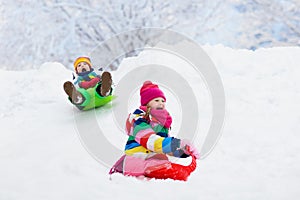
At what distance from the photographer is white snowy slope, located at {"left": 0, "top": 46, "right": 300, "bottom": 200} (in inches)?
84.9

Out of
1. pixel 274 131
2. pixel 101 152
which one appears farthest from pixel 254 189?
pixel 101 152

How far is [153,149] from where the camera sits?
2.31m

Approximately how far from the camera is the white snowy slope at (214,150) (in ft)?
7.07

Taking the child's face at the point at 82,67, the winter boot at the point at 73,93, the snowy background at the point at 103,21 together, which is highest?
the snowy background at the point at 103,21

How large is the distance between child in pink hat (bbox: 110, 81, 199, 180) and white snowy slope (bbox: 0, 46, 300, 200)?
126 mm

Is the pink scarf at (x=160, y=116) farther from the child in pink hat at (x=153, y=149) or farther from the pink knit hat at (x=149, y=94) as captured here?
the pink knit hat at (x=149, y=94)

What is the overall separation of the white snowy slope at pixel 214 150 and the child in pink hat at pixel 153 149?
0.13 metres

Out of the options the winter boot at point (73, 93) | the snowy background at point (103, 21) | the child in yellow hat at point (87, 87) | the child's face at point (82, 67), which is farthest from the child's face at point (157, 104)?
the snowy background at point (103, 21)

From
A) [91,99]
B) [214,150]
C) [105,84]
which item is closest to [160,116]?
[214,150]

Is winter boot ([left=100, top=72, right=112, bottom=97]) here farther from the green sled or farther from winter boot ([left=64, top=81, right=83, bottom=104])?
winter boot ([left=64, top=81, right=83, bottom=104])

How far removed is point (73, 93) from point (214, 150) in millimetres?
1615

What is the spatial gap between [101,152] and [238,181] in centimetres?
110

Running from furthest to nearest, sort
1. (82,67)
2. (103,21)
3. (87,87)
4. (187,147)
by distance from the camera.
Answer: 1. (103,21)
2. (82,67)
3. (87,87)
4. (187,147)

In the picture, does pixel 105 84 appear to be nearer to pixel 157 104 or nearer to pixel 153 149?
pixel 157 104
